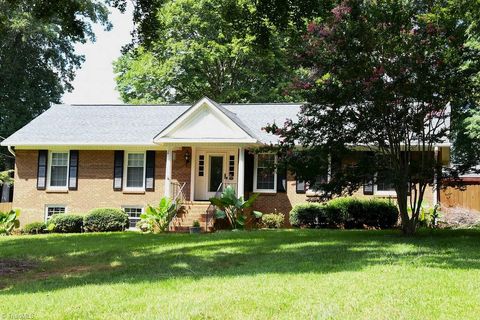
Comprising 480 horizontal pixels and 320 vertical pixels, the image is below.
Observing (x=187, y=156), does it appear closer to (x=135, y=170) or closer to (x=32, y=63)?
(x=135, y=170)

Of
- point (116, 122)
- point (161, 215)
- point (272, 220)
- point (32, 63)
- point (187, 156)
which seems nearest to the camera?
point (161, 215)

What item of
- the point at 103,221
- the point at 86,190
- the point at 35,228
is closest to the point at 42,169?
the point at 86,190

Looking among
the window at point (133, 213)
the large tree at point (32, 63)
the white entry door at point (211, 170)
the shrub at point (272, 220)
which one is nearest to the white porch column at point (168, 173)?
the white entry door at point (211, 170)

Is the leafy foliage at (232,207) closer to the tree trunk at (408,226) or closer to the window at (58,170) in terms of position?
the tree trunk at (408,226)

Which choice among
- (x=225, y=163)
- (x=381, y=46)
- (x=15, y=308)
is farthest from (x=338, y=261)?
(x=225, y=163)

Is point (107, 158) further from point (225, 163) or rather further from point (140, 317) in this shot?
point (140, 317)

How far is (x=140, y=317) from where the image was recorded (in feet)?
19.6

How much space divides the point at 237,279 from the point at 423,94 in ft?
23.9

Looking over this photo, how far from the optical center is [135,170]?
2369 cm

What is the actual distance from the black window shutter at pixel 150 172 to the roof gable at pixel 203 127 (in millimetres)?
2016

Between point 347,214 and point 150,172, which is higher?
point 150,172

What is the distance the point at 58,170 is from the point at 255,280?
17.9 metres

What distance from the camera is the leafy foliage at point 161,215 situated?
2028 centimetres

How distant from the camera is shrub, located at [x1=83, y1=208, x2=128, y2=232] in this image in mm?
21453
